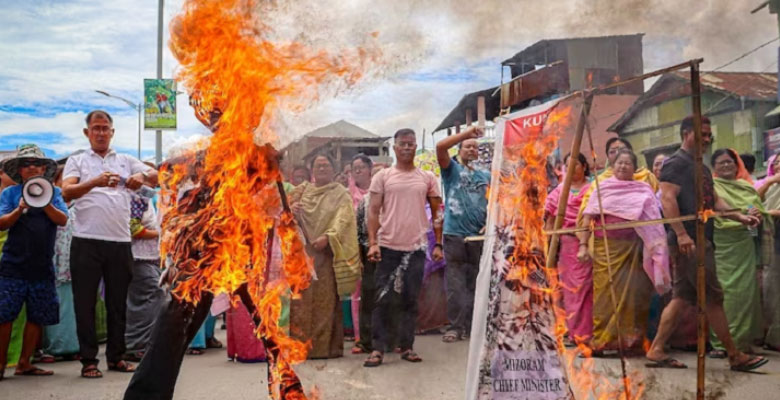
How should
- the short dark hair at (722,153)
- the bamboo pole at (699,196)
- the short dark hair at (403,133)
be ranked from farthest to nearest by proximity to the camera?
the short dark hair at (722,153) < the short dark hair at (403,133) < the bamboo pole at (699,196)

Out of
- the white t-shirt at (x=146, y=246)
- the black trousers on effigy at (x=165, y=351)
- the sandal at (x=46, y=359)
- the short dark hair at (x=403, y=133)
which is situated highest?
the short dark hair at (x=403, y=133)

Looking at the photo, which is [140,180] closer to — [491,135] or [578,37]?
[491,135]

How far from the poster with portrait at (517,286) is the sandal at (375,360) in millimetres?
1450

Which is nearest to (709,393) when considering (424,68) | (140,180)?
(424,68)

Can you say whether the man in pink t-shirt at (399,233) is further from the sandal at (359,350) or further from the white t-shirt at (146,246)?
the white t-shirt at (146,246)

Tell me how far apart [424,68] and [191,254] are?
1.66m

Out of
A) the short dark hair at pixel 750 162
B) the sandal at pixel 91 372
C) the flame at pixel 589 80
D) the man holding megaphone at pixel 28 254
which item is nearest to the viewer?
the flame at pixel 589 80

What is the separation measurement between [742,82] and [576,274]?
1.79 meters

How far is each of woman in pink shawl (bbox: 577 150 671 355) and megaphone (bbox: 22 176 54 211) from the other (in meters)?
4.20

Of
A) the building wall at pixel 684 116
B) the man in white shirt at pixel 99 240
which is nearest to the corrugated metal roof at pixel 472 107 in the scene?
the building wall at pixel 684 116

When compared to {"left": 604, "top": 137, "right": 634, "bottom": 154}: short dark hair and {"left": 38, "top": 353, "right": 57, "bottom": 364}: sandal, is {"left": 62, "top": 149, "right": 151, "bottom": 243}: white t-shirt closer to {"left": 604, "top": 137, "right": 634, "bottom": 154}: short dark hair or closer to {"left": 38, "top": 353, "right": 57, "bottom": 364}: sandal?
{"left": 38, "top": 353, "right": 57, "bottom": 364}: sandal

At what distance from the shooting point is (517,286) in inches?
146

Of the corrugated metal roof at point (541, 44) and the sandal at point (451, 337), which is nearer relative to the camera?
the corrugated metal roof at point (541, 44)

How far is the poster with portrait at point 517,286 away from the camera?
3.62 meters
